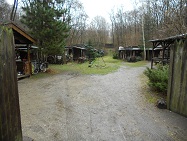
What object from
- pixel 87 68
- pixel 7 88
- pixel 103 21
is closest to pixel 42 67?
pixel 87 68

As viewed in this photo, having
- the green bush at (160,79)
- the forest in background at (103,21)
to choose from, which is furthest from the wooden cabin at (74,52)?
the green bush at (160,79)

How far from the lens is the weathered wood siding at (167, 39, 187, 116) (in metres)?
3.93

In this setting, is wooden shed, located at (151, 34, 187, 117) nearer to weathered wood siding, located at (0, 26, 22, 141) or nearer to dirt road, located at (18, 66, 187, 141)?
dirt road, located at (18, 66, 187, 141)

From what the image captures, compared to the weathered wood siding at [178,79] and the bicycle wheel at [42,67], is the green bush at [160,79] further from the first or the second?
the bicycle wheel at [42,67]

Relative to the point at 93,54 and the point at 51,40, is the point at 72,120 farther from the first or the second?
the point at 93,54

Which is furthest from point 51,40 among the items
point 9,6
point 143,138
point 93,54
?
point 9,6

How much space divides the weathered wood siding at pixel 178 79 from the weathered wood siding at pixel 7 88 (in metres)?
3.94

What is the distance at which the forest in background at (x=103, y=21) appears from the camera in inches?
473

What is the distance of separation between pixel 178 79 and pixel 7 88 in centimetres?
413

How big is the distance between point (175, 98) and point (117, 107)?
1.77m

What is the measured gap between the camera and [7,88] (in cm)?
169

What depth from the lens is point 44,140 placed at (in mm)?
3084

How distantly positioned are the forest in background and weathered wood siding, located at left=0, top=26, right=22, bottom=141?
419 inches

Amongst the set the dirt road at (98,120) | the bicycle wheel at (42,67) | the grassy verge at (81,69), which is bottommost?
the dirt road at (98,120)
